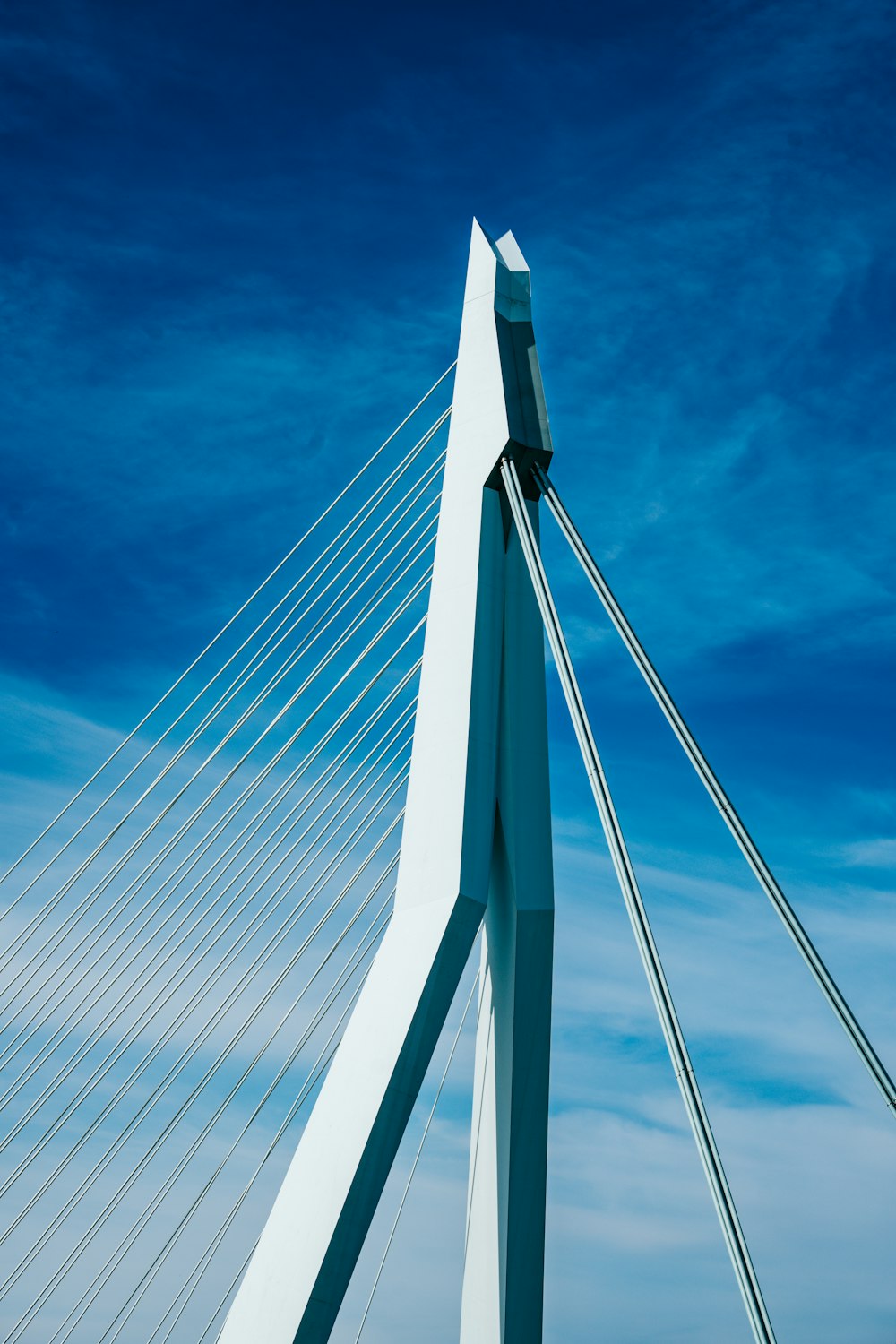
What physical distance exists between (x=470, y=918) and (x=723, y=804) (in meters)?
2.59

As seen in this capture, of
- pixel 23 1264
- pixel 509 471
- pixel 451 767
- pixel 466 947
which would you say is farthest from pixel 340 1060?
pixel 509 471

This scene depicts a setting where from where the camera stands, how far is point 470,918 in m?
12.1

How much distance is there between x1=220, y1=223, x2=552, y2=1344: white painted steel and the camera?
1088 cm

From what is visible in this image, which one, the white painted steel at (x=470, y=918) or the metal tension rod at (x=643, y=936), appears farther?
the white painted steel at (x=470, y=918)

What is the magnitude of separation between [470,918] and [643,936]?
1.82m

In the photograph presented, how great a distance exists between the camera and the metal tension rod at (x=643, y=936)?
360 inches

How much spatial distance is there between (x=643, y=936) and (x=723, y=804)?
1.37 metres

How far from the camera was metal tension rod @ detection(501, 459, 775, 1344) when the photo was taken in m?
9.16

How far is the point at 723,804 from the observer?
11344 mm

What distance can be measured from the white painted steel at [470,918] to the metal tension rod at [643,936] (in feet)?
1.76

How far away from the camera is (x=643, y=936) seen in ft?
36.1

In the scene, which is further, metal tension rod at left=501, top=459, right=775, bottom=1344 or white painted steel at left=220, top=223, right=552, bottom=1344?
white painted steel at left=220, top=223, right=552, bottom=1344

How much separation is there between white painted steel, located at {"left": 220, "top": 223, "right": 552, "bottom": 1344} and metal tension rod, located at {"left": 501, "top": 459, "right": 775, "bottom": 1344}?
1.76 feet

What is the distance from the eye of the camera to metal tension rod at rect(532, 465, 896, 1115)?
967 centimetres
